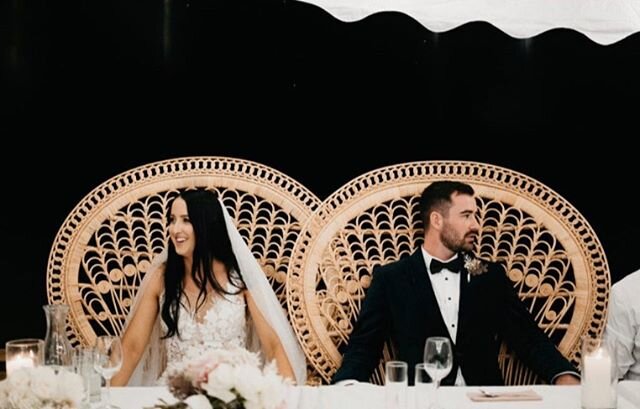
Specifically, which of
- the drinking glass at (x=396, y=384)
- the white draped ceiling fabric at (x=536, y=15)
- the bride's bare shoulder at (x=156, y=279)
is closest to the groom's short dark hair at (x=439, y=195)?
the white draped ceiling fabric at (x=536, y=15)

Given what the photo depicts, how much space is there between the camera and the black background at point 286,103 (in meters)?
3.51

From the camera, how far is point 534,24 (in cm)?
255

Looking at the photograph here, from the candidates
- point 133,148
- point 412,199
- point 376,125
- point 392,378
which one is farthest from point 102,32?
point 392,378

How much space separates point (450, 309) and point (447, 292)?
69 millimetres

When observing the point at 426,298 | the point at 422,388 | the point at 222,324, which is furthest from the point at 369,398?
the point at 222,324

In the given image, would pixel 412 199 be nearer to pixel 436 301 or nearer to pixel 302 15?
pixel 436 301

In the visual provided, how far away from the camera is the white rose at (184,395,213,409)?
67.2 inches

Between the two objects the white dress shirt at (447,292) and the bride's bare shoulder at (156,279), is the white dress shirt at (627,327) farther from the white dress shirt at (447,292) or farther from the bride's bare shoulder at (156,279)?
the bride's bare shoulder at (156,279)

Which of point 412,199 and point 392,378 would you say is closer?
point 392,378

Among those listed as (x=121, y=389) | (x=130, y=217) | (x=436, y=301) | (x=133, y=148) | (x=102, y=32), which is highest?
(x=102, y=32)

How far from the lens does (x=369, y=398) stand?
8.02 feet

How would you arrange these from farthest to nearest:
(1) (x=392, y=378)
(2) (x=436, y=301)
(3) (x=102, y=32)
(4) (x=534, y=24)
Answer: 1. (3) (x=102, y=32)
2. (2) (x=436, y=301)
3. (4) (x=534, y=24)
4. (1) (x=392, y=378)

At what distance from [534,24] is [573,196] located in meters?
1.29

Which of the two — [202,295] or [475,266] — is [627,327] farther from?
[202,295]
